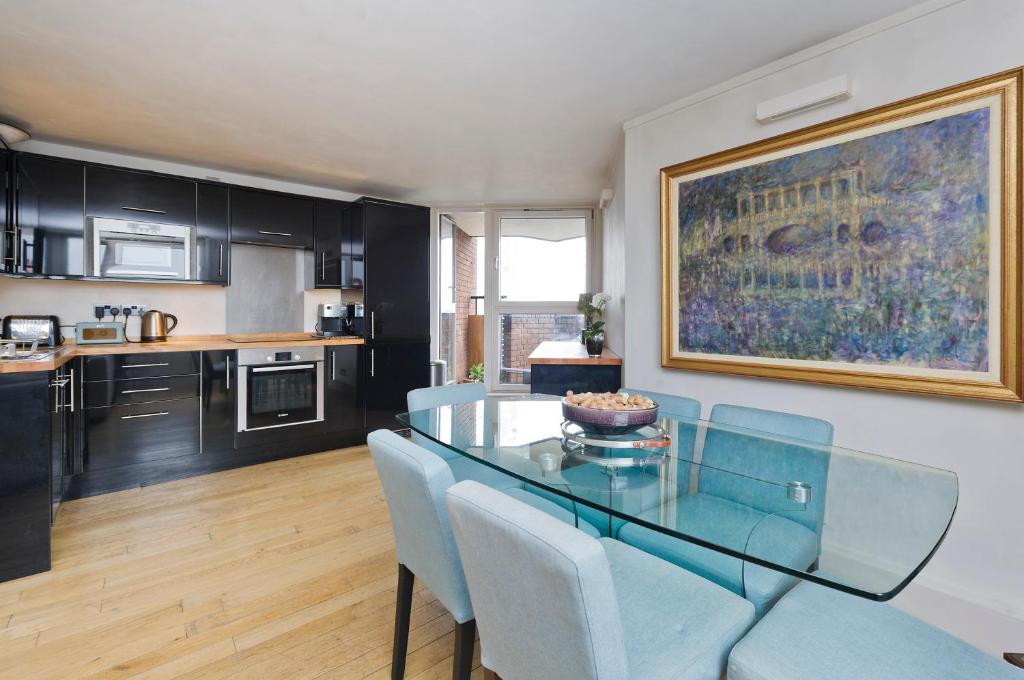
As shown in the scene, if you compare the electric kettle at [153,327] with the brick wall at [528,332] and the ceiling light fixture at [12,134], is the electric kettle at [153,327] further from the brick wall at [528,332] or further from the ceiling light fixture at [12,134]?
the brick wall at [528,332]

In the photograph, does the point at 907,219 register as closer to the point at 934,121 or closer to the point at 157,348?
the point at 934,121

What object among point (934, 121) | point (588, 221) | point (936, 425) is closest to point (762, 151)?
point (934, 121)

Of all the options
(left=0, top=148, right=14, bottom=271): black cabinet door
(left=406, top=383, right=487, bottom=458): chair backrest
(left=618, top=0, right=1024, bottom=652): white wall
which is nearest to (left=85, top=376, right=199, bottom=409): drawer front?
(left=0, top=148, right=14, bottom=271): black cabinet door

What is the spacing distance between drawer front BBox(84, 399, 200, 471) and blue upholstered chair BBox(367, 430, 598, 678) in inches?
111

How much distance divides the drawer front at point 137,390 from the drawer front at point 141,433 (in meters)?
0.04

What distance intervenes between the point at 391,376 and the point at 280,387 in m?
0.99

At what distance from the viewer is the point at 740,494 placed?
130 cm

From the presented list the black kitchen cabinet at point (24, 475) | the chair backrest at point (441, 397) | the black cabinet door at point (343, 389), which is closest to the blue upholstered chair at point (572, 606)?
the chair backrest at point (441, 397)

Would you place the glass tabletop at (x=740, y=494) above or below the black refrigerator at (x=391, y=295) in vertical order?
below

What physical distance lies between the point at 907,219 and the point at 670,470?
1.47 metres

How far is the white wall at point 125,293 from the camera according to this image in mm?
3291

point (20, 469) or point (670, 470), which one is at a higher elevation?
point (670, 470)

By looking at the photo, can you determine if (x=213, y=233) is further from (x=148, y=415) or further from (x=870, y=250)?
(x=870, y=250)

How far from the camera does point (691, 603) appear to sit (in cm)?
113
